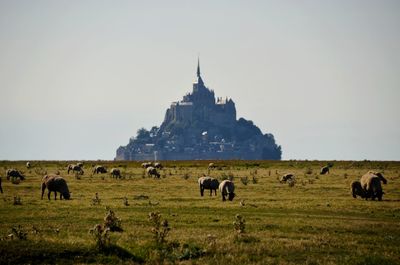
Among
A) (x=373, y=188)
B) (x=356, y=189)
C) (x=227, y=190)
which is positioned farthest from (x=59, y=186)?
(x=373, y=188)

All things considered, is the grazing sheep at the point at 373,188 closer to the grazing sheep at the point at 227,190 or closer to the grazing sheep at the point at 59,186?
the grazing sheep at the point at 227,190

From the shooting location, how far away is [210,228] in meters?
24.5

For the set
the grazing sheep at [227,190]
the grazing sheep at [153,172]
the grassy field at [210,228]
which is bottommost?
the grassy field at [210,228]

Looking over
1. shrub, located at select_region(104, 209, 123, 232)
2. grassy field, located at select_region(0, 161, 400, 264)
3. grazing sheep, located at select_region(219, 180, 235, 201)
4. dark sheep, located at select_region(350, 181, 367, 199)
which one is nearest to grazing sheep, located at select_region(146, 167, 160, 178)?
grassy field, located at select_region(0, 161, 400, 264)

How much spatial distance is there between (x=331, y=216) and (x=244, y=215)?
4738 millimetres

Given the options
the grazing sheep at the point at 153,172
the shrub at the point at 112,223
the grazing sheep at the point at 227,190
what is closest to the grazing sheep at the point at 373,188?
the grazing sheep at the point at 227,190

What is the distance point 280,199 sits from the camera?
37.9 metres

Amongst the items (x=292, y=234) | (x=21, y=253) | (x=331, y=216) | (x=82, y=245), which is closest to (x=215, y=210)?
(x=331, y=216)

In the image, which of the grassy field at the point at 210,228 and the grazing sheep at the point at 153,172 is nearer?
the grassy field at the point at 210,228

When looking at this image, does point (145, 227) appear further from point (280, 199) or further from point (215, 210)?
point (280, 199)

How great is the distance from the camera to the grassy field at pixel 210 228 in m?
17.8

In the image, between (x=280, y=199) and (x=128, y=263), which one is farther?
(x=280, y=199)

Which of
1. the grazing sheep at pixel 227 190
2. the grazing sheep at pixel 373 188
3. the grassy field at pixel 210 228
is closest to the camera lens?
the grassy field at pixel 210 228

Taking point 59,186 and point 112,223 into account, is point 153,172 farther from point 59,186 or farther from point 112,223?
point 112,223
